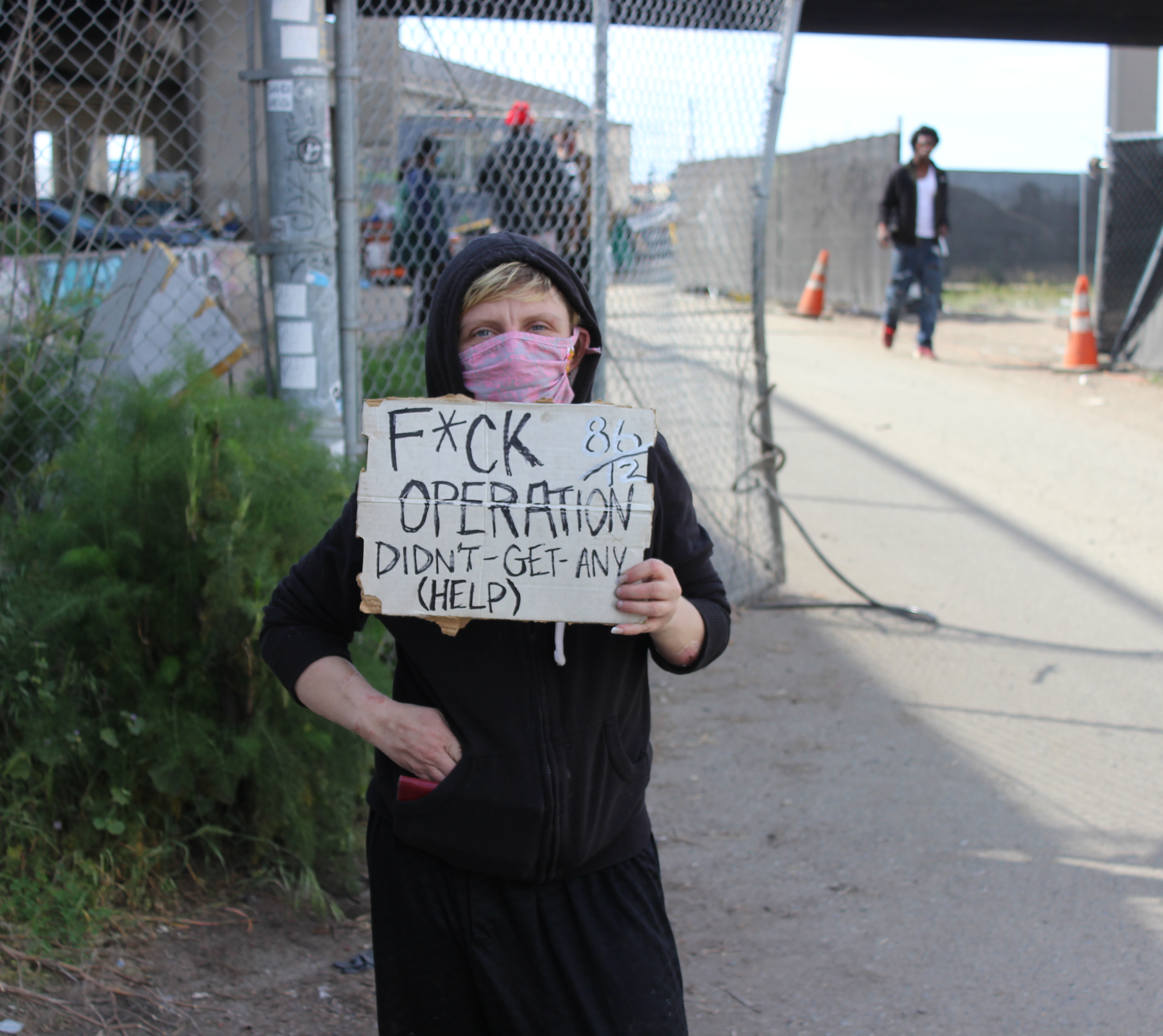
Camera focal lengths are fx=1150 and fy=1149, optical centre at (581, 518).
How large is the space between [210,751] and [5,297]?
159 cm

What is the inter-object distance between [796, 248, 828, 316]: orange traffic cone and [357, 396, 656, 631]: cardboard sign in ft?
53.4

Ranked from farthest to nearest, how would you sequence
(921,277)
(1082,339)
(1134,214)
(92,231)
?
(921,277) < (1082,339) < (1134,214) < (92,231)

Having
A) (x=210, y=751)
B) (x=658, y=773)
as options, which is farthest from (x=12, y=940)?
(x=658, y=773)

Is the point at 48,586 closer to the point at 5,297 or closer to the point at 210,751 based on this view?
the point at 210,751

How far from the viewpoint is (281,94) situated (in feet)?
10.5

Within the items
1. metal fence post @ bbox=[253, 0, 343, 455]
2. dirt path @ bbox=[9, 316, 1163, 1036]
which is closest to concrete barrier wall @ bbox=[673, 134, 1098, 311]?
dirt path @ bbox=[9, 316, 1163, 1036]

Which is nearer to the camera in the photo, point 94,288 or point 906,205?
point 94,288

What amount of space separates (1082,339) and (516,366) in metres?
11.3

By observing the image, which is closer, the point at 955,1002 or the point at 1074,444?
the point at 955,1002

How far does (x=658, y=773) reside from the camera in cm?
402

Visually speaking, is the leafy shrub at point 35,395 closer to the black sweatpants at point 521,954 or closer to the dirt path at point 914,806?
the dirt path at point 914,806

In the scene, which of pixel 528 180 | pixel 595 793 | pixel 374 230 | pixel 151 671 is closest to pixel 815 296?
pixel 374 230

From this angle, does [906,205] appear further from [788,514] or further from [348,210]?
[348,210]

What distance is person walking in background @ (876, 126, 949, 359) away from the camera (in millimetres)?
11477
